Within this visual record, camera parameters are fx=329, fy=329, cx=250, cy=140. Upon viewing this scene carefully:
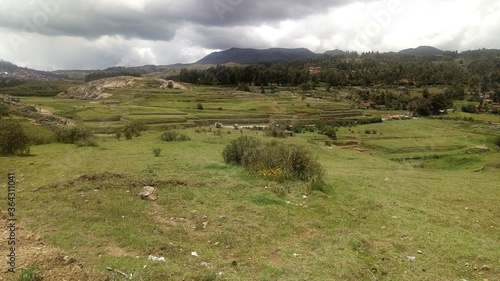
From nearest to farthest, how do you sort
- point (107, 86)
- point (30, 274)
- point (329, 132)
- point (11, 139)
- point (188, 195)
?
point (30, 274), point (188, 195), point (11, 139), point (329, 132), point (107, 86)

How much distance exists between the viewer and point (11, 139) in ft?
80.0

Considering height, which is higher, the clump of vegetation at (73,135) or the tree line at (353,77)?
the tree line at (353,77)

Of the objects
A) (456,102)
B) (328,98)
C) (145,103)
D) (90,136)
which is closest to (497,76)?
(456,102)

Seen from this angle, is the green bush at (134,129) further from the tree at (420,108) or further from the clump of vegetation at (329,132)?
the tree at (420,108)

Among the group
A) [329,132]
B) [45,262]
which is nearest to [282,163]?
[45,262]

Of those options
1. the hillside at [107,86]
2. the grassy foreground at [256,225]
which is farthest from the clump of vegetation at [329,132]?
the hillside at [107,86]

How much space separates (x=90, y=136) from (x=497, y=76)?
559 feet

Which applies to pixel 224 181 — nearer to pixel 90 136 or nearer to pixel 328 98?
pixel 90 136

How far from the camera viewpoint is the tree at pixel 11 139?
79.4 ft

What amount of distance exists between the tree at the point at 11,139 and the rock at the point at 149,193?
58.8 ft

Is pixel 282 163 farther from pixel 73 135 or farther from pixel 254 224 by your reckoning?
pixel 73 135

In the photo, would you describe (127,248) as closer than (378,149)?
Yes

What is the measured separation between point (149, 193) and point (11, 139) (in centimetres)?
1840

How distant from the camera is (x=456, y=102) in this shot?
118812mm
